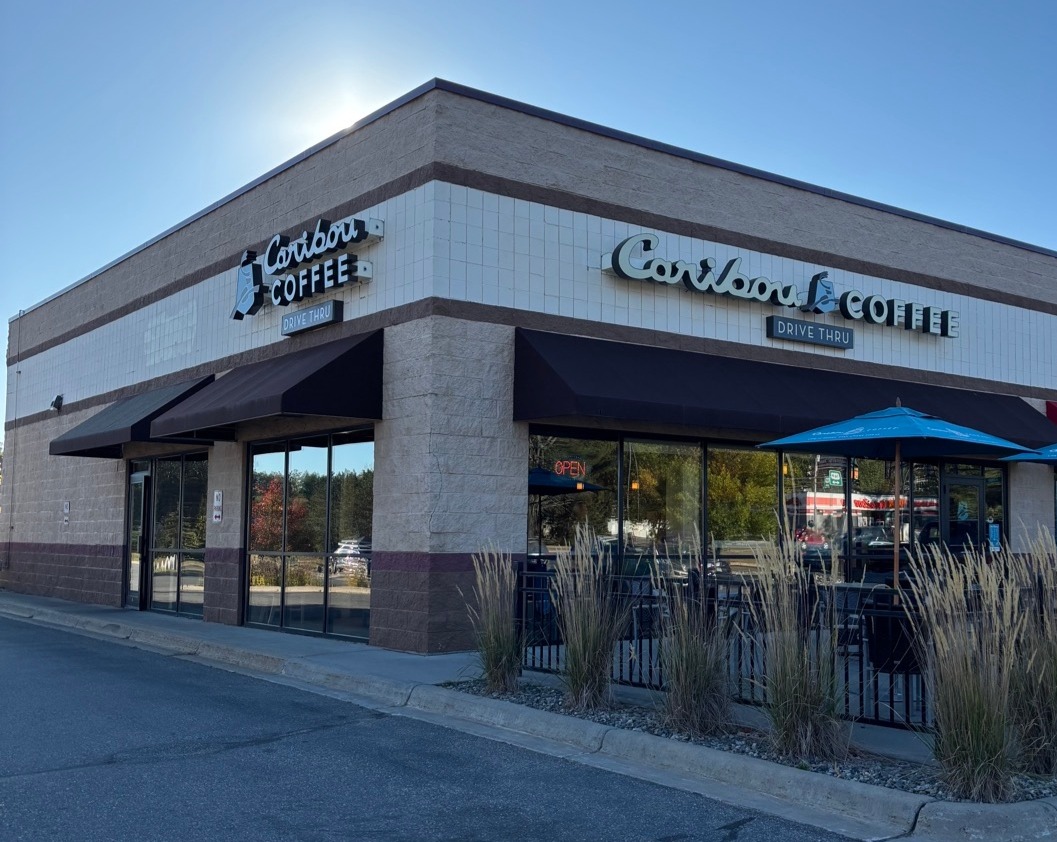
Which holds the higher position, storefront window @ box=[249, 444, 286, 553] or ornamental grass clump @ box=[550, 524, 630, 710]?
storefront window @ box=[249, 444, 286, 553]

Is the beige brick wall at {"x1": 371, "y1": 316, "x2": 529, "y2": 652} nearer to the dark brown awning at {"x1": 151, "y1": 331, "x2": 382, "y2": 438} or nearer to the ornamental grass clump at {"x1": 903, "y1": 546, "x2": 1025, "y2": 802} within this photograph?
the dark brown awning at {"x1": 151, "y1": 331, "x2": 382, "y2": 438}

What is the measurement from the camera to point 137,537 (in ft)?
70.5

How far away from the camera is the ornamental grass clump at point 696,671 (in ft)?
27.6

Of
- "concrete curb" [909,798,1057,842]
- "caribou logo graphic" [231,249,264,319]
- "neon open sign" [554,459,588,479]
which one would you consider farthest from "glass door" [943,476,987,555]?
"concrete curb" [909,798,1057,842]

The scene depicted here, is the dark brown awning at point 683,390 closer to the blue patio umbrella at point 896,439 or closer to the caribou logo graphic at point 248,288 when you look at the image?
the blue patio umbrella at point 896,439

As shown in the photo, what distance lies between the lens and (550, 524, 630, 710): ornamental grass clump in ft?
30.9

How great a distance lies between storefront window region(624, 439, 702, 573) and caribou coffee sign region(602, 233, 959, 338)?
91.5 inches

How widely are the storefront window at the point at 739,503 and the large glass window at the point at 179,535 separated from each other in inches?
337

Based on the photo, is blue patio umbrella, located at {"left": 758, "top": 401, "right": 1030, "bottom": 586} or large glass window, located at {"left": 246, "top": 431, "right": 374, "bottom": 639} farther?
large glass window, located at {"left": 246, "top": 431, "right": 374, "bottom": 639}

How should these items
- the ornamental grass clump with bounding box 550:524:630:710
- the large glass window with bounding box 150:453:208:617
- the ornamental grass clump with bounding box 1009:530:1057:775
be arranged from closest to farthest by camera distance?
the ornamental grass clump with bounding box 1009:530:1057:775, the ornamental grass clump with bounding box 550:524:630:710, the large glass window with bounding box 150:453:208:617

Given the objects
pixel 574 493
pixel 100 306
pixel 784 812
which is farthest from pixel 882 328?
pixel 100 306

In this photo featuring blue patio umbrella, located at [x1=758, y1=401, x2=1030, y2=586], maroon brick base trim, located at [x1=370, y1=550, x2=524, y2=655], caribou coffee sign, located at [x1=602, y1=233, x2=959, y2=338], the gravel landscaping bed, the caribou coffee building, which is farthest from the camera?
caribou coffee sign, located at [x1=602, y1=233, x2=959, y2=338]

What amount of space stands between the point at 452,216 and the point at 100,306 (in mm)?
12268

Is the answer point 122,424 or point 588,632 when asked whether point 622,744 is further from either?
point 122,424
